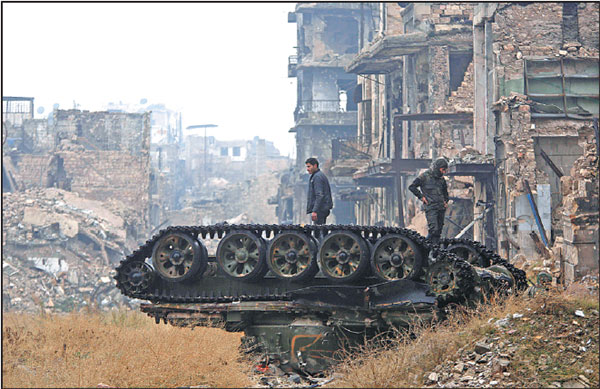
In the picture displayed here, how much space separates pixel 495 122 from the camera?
20578 mm

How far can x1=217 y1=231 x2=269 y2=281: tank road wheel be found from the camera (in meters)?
10.2

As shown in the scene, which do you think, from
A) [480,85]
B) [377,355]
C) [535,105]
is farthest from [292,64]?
Answer: [377,355]

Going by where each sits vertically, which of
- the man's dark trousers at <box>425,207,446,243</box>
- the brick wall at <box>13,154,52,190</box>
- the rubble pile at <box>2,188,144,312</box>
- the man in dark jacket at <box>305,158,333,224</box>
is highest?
the brick wall at <box>13,154,52,190</box>

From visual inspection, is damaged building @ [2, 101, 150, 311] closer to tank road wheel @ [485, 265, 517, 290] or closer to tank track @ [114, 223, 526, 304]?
tank track @ [114, 223, 526, 304]

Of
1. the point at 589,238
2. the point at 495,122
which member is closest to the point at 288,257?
the point at 589,238

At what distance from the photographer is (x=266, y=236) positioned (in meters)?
10.4

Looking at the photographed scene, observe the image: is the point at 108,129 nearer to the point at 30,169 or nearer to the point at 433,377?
the point at 30,169

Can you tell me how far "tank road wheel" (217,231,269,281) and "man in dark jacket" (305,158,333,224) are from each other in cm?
138

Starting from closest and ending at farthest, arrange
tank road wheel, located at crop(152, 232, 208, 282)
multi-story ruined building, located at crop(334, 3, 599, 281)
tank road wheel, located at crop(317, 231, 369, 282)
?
1. tank road wheel, located at crop(317, 231, 369, 282)
2. tank road wheel, located at crop(152, 232, 208, 282)
3. multi-story ruined building, located at crop(334, 3, 599, 281)

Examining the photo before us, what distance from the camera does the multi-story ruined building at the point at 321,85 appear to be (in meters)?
49.2

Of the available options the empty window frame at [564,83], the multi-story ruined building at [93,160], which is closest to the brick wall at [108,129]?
the multi-story ruined building at [93,160]

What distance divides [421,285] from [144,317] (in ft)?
21.2

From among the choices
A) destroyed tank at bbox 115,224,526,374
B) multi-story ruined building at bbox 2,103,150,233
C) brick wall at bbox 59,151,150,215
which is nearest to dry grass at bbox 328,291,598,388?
destroyed tank at bbox 115,224,526,374

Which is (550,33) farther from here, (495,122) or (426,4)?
(426,4)
